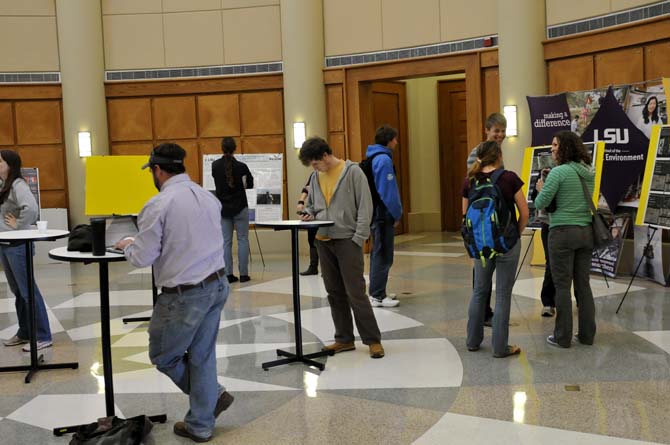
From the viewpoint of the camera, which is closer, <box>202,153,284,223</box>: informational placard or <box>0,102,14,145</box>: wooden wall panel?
<box>202,153,284,223</box>: informational placard

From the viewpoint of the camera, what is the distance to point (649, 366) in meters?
4.62

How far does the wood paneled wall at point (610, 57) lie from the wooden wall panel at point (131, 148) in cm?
615

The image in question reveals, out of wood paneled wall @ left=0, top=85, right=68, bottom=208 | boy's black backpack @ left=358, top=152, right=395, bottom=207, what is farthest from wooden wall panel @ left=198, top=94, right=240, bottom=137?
boy's black backpack @ left=358, top=152, right=395, bottom=207

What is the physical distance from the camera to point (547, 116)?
8406 millimetres

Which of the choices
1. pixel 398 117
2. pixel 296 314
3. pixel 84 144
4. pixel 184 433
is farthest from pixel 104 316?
pixel 398 117

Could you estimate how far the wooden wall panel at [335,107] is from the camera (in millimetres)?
11117

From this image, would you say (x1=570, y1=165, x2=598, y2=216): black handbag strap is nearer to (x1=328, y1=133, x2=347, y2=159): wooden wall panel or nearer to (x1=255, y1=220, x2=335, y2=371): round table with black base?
Answer: (x1=255, y1=220, x2=335, y2=371): round table with black base

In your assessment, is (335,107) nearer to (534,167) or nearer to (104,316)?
(534,167)

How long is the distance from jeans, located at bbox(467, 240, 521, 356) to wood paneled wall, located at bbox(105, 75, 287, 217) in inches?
268

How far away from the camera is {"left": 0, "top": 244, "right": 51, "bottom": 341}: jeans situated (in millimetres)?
5262

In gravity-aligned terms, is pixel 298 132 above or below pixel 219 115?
below

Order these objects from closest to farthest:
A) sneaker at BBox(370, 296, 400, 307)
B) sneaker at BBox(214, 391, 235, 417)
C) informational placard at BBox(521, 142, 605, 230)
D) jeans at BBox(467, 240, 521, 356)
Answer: sneaker at BBox(214, 391, 235, 417)
jeans at BBox(467, 240, 521, 356)
sneaker at BBox(370, 296, 400, 307)
informational placard at BBox(521, 142, 605, 230)

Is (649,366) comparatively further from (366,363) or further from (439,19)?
(439,19)

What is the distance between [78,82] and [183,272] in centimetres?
863
